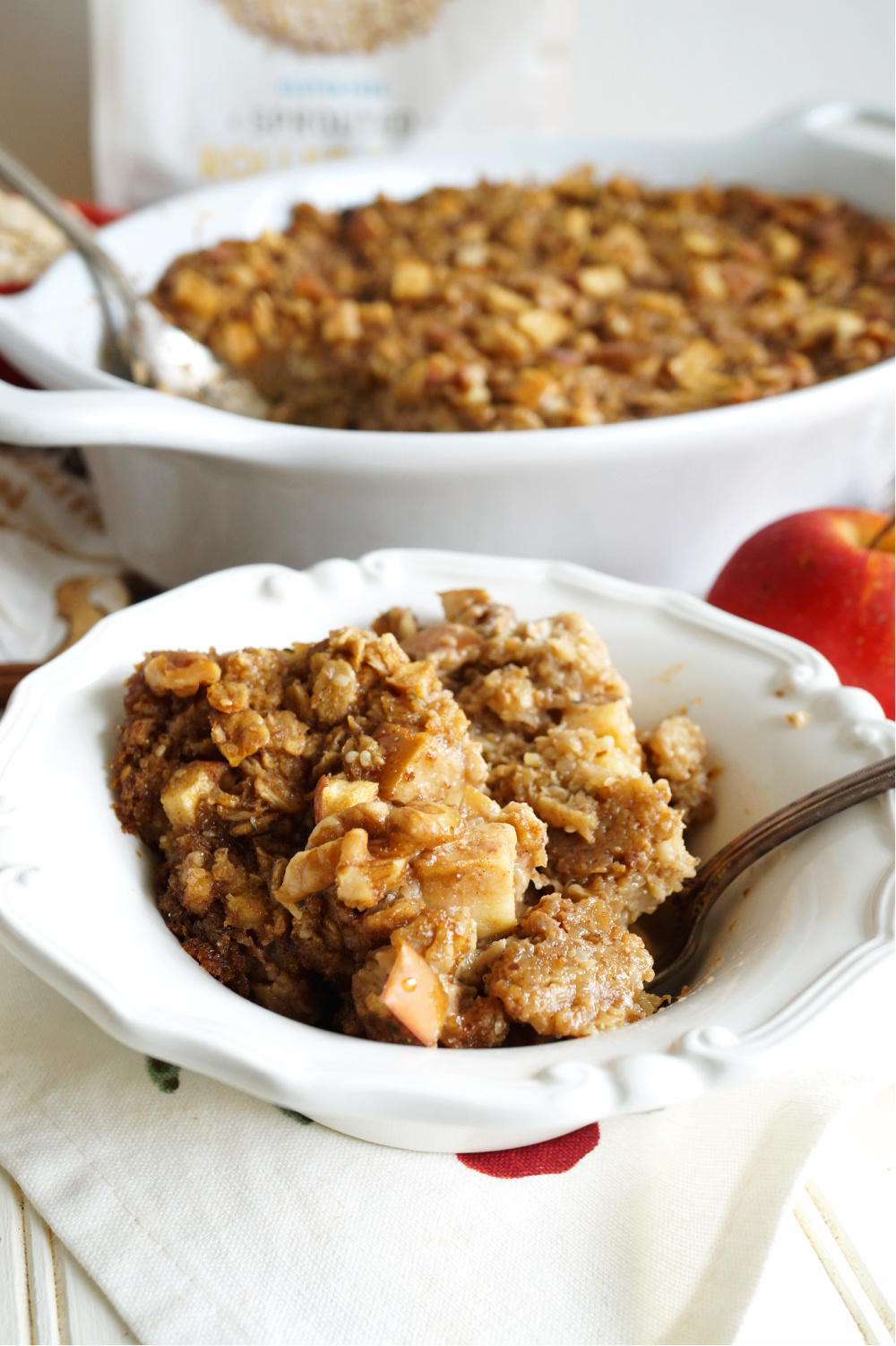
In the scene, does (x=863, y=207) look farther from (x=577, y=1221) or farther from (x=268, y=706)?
(x=577, y=1221)

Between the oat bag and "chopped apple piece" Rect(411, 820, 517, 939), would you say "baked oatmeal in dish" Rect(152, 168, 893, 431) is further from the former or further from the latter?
"chopped apple piece" Rect(411, 820, 517, 939)

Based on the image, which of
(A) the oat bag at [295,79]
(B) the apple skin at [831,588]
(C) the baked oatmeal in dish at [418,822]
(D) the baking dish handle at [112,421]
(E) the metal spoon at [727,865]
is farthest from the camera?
(A) the oat bag at [295,79]

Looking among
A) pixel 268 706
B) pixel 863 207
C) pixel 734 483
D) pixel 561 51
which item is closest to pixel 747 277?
pixel 863 207

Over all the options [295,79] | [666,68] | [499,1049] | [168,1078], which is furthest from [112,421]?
[666,68]

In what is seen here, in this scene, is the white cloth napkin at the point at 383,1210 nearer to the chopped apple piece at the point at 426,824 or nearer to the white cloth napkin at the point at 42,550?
the chopped apple piece at the point at 426,824

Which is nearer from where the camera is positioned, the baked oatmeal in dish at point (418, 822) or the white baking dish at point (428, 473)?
A: the baked oatmeal in dish at point (418, 822)

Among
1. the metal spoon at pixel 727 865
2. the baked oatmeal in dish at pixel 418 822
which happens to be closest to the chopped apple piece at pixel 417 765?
the baked oatmeal in dish at pixel 418 822
